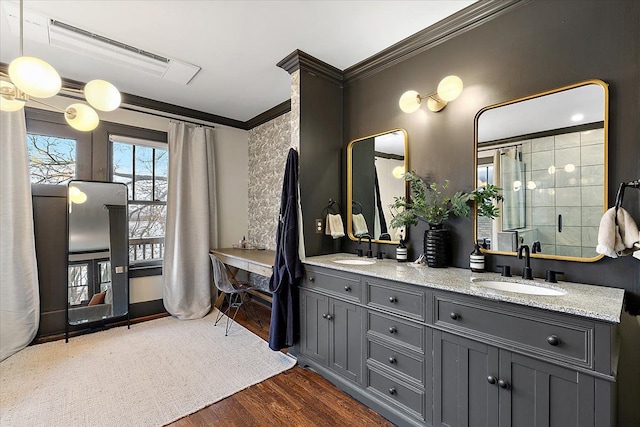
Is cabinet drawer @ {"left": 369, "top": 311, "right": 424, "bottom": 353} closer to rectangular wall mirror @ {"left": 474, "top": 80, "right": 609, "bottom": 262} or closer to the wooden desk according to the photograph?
rectangular wall mirror @ {"left": 474, "top": 80, "right": 609, "bottom": 262}

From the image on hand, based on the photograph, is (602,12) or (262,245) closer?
(602,12)

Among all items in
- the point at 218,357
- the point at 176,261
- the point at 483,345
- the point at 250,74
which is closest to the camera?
the point at 483,345

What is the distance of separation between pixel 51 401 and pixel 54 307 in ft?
4.81

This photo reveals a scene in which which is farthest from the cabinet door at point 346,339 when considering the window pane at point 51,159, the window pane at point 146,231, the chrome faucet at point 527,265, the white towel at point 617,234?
the window pane at point 51,159

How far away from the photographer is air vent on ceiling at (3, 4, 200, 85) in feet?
7.07

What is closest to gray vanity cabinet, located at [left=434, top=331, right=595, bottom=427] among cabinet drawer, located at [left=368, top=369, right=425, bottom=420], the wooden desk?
cabinet drawer, located at [left=368, top=369, right=425, bottom=420]

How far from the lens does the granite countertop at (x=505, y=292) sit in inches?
47.4

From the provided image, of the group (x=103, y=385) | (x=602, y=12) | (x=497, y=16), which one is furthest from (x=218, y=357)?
(x=602, y=12)

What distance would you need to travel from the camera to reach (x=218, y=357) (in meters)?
2.65

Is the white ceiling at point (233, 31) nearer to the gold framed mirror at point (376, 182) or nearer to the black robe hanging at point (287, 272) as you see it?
the gold framed mirror at point (376, 182)

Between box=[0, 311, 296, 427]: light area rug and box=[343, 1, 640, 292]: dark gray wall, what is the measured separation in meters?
1.90

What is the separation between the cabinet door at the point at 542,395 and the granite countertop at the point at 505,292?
27 centimetres

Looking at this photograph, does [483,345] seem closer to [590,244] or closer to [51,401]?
[590,244]

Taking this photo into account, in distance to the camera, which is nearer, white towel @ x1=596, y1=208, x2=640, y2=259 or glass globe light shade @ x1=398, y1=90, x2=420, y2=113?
white towel @ x1=596, y1=208, x2=640, y2=259
